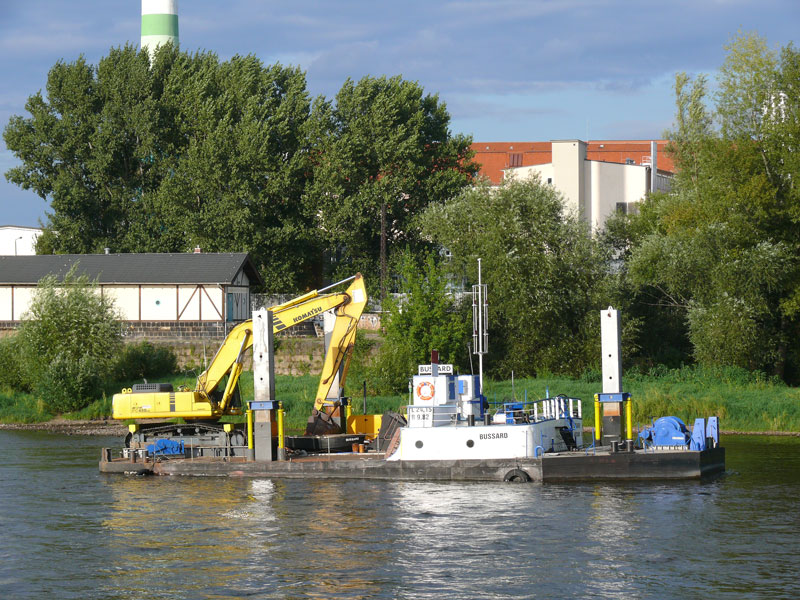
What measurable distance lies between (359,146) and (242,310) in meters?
13.2

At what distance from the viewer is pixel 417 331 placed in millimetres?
56500

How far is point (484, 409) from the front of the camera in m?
35.4

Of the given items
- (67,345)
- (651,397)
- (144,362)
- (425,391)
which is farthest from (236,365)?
(144,362)

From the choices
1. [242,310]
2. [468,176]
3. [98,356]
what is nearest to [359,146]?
[468,176]

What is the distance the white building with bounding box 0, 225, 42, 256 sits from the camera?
283ft

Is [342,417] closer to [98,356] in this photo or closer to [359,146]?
[98,356]

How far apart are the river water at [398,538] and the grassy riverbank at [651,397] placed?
1192 centimetres

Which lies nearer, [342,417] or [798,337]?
[342,417]

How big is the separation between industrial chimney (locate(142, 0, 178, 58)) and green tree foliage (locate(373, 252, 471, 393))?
37303mm

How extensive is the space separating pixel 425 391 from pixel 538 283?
24.1 m

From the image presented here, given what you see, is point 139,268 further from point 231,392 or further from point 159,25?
point 231,392

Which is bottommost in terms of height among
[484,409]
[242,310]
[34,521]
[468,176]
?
[34,521]

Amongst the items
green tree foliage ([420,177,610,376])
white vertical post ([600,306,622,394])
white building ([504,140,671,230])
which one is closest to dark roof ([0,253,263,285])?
green tree foliage ([420,177,610,376])

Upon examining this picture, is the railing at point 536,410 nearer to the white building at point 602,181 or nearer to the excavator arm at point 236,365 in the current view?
the excavator arm at point 236,365
